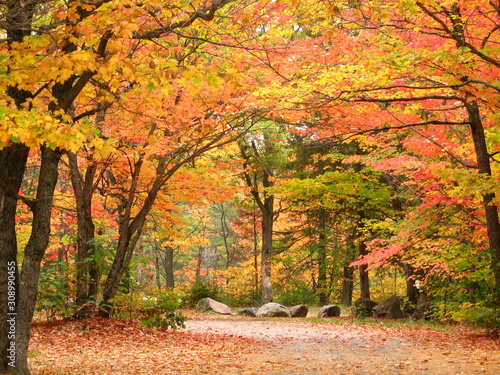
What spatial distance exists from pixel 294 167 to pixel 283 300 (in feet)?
28.6

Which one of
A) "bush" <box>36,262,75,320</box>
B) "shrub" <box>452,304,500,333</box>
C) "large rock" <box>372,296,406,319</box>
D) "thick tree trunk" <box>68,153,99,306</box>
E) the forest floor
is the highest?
"thick tree trunk" <box>68,153,99,306</box>

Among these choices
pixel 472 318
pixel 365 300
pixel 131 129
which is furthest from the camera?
pixel 365 300

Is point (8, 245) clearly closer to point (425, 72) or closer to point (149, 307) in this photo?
point (149, 307)

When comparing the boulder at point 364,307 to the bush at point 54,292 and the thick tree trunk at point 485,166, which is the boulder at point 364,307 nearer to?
the thick tree trunk at point 485,166

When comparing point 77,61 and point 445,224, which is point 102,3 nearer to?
point 77,61

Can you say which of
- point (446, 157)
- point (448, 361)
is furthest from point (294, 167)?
point (448, 361)

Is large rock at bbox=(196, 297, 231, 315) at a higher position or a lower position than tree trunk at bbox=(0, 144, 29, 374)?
lower

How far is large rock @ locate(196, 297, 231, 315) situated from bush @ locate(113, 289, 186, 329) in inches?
380

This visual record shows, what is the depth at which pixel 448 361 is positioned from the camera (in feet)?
21.7

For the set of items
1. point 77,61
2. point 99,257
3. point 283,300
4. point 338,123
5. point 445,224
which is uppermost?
point 338,123

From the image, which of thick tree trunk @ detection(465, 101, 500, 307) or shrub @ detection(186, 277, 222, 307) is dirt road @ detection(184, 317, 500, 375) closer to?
thick tree trunk @ detection(465, 101, 500, 307)

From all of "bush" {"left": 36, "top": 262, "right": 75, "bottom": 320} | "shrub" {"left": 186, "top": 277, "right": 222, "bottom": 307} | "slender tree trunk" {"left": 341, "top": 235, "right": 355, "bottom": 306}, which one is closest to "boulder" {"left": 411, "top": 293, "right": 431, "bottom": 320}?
"slender tree trunk" {"left": 341, "top": 235, "right": 355, "bottom": 306}

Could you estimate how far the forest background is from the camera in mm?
4586

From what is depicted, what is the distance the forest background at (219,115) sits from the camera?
4586 millimetres
